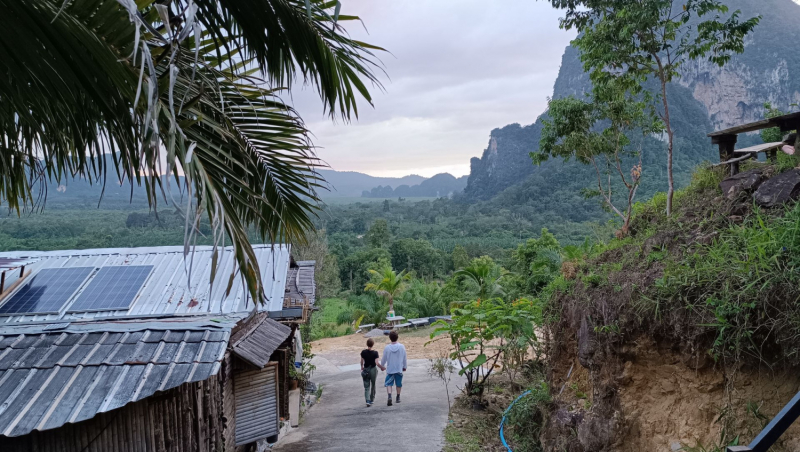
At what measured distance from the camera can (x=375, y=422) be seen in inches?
332

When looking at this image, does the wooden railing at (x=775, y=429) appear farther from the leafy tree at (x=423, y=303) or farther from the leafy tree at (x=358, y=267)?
the leafy tree at (x=358, y=267)

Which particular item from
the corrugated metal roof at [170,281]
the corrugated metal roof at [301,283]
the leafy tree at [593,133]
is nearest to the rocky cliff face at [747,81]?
the leafy tree at [593,133]

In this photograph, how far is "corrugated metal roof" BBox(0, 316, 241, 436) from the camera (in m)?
3.48

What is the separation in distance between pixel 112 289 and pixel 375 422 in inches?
183

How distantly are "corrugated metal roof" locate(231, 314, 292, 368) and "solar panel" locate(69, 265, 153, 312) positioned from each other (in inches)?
87.6

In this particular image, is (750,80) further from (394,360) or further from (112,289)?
(112,289)

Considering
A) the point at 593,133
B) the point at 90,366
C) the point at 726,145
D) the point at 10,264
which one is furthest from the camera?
the point at 593,133

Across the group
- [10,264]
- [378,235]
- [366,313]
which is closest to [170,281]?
[10,264]

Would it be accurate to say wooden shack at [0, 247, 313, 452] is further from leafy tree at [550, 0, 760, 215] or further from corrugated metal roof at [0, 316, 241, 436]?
leafy tree at [550, 0, 760, 215]

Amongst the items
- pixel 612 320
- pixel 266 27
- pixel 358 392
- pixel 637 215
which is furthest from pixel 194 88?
pixel 358 392

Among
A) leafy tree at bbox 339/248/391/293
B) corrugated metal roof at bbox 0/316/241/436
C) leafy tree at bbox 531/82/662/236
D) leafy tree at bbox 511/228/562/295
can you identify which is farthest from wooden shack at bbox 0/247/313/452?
leafy tree at bbox 339/248/391/293

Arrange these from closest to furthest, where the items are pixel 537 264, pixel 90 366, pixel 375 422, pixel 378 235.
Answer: pixel 90 366, pixel 375 422, pixel 537 264, pixel 378 235

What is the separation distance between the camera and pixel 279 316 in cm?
837

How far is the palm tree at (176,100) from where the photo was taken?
181 cm
